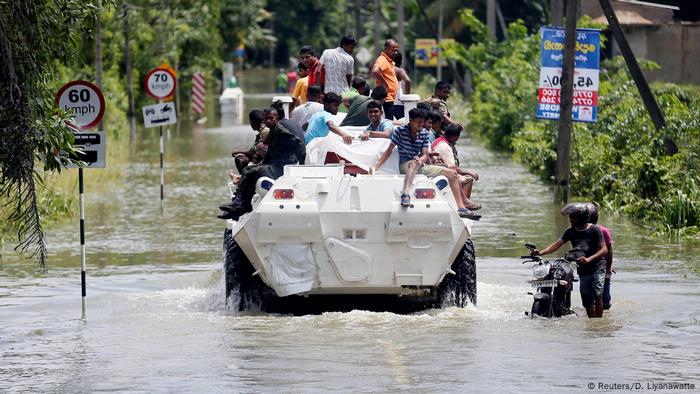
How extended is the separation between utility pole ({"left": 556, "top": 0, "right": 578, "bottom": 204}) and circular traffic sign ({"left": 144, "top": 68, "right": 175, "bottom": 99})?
9.49 meters

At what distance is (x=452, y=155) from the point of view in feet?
55.3

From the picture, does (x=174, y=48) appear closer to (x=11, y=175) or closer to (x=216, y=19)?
(x=216, y=19)

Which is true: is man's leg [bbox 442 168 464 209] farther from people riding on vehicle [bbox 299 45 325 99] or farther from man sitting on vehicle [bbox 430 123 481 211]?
people riding on vehicle [bbox 299 45 325 99]

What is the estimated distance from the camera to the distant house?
43.3 meters

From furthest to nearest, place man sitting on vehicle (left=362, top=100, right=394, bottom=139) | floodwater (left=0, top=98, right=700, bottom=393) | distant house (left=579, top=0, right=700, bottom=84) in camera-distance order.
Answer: distant house (left=579, top=0, right=700, bottom=84)
man sitting on vehicle (left=362, top=100, right=394, bottom=139)
floodwater (left=0, top=98, right=700, bottom=393)

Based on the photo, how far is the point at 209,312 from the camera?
15.8 meters

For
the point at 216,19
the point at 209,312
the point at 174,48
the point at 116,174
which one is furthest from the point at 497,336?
the point at 216,19

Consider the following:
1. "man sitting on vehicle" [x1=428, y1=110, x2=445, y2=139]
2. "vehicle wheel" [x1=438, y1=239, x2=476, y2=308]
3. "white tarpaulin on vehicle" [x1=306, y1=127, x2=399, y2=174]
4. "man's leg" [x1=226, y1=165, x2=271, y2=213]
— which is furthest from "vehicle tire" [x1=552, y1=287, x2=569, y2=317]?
"man's leg" [x1=226, y1=165, x2=271, y2=213]

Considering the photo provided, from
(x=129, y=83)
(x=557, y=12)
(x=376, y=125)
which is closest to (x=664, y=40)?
(x=557, y=12)

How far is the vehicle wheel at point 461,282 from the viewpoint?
15.3 meters

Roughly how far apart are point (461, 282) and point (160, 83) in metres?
18.1

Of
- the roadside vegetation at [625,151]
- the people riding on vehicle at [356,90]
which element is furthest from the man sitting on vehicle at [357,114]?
the roadside vegetation at [625,151]

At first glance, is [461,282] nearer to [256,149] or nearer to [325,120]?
[325,120]

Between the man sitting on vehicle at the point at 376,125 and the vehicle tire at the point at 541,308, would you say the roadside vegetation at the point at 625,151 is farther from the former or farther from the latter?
the vehicle tire at the point at 541,308
